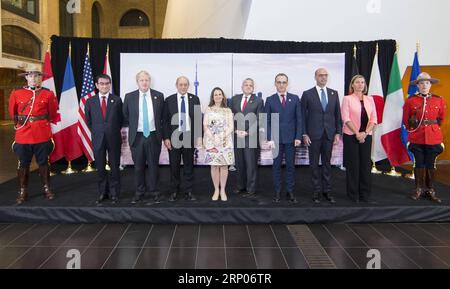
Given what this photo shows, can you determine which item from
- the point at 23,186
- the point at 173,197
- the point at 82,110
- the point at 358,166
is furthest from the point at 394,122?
the point at 23,186

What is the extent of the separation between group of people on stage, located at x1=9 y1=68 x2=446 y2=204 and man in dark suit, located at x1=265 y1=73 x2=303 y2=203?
1cm

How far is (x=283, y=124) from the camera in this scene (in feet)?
13.2

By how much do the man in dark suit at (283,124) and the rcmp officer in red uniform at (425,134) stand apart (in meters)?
1.39

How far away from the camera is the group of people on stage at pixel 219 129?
13.0 ft

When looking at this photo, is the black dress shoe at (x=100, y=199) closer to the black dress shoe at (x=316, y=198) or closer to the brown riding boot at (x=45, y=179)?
the brown riding boot at (x=45, y=179)

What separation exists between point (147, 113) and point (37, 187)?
Answer: 2025mm

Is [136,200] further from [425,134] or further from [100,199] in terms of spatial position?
[425,134]

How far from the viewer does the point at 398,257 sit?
3.06 m

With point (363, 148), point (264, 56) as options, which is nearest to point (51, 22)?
point (264, 56)

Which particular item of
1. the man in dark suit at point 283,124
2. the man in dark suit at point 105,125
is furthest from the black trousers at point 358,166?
the man in dark suit at point 105,125

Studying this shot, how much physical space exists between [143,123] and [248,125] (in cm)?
117

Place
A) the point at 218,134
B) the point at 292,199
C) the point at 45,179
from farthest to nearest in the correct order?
the point at 45,179 → the point at 292,199 → the point at 218,134

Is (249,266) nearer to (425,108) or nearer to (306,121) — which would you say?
(306,121)

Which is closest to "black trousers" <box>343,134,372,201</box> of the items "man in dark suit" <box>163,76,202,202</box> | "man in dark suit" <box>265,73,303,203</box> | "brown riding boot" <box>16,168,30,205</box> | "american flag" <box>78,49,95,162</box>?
"man in dark suit" <box>265,73,303,203</box>
